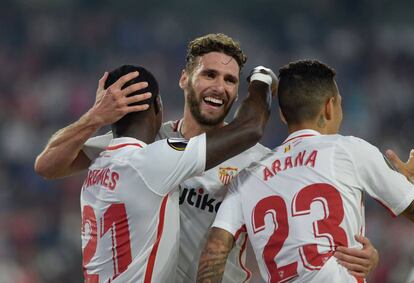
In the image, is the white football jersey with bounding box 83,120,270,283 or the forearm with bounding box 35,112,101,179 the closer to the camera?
the forearm with bounding box 35,112,101,179

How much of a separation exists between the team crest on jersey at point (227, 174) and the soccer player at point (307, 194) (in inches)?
14.0

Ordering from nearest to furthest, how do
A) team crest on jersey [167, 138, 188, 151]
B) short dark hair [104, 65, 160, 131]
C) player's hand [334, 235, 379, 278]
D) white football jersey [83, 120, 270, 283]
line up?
player's hand [334, 235, 379, 278]
team crest on jersey [167, 138, 188, 151]
short dark hair [104, 65, 160, 131]
white football jersey [83, 120, 270, 283]

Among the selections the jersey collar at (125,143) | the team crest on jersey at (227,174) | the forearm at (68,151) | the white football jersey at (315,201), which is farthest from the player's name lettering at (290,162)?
the forearm at (68,151)

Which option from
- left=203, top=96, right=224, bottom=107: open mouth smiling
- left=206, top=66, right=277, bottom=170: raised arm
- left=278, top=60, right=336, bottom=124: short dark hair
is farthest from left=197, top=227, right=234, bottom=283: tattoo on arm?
left=203, top=96, right=224, bottom=107: open mouth smiling

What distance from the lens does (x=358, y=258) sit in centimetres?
369

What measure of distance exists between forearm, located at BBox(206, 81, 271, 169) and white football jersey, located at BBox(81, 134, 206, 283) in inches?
2.4

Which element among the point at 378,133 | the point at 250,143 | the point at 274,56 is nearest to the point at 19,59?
the point at 274,56

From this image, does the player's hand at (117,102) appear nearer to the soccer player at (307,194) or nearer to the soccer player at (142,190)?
the soccer player at (142,190)

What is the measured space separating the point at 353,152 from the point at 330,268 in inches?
21.9

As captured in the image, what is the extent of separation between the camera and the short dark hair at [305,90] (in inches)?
155

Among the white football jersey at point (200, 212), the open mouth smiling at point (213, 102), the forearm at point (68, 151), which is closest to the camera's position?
the forearm at point (68, 151)

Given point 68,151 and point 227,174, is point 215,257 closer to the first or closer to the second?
point 227,174

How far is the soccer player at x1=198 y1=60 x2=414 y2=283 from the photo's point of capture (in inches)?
145

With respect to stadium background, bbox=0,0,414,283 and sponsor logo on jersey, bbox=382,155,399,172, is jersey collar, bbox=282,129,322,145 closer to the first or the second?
sponsor logo on jersey, bbox=382,155,399,172
